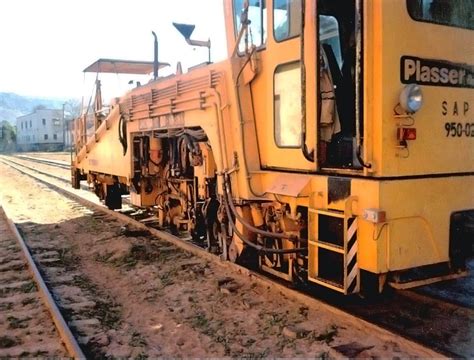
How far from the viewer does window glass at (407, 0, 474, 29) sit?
464 centimetres

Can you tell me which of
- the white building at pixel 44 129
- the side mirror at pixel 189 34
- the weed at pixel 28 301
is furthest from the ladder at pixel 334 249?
the white building at pixel 44 129

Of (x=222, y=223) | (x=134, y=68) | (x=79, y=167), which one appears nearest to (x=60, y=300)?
(x=222, y=223)

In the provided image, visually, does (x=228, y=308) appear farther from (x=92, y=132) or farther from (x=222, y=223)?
(x=92, y=132)

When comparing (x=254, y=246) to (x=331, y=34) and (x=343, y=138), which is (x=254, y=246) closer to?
(x=343, y=138)

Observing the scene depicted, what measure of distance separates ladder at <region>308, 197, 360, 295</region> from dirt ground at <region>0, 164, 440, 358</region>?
1.07 feet

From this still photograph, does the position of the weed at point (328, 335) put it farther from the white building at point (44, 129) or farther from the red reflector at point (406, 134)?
the white building at point (44, 129)

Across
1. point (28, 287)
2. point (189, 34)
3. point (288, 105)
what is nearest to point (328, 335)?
point (288, 105)

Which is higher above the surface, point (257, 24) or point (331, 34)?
point (257, 24)

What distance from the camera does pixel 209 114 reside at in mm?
6480

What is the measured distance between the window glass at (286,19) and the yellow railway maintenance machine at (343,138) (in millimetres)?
15

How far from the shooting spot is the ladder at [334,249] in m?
4.57

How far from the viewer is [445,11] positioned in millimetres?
4891

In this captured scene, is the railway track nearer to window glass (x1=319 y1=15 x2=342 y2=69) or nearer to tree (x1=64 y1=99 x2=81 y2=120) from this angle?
window glass (x1=319 y1=15 x2=342 y2=69)

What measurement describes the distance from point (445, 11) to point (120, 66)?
8.40 metres
